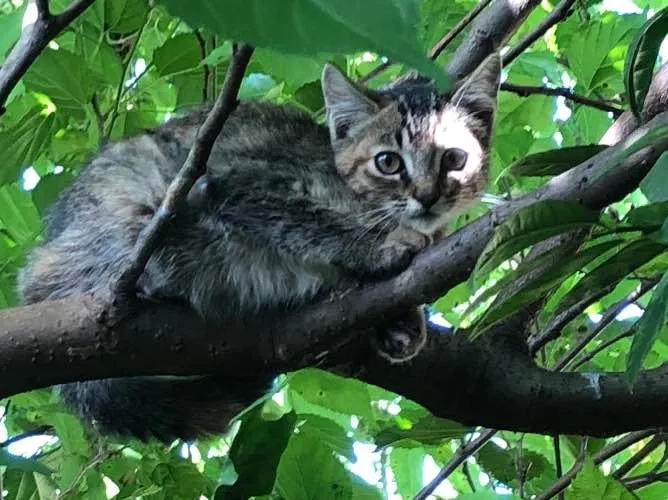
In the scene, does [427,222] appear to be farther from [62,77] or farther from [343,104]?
[62,77]

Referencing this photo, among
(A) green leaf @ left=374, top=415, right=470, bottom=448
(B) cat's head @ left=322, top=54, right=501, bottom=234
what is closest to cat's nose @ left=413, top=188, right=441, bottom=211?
(B) cat's head @ left=322, top=54, right=501, bottom=234

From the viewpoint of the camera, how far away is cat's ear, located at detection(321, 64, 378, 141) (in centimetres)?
189

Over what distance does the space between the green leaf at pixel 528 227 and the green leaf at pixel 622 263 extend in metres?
0.06

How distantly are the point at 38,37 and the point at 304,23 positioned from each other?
0.82 meters

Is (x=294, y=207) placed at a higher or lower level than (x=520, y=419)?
higher

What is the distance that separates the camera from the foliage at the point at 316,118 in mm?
974

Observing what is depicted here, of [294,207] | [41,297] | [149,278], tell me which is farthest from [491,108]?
[41,297]

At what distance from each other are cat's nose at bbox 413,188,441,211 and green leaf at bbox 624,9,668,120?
2.39 ft

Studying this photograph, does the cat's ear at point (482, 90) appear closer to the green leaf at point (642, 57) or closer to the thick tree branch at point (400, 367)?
the thick tree branch at point (400, 367)

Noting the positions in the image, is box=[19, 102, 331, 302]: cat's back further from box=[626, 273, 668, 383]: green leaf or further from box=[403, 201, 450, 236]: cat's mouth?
box=[626, 273, 668, 383]: green leaf

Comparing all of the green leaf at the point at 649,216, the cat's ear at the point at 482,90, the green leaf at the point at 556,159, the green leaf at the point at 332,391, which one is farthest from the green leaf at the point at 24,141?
the green leaf at the point at 649,216

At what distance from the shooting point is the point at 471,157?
6.25 feet

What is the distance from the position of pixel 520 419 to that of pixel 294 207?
1.69 ft

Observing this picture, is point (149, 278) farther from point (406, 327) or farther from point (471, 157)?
point (471, 157)
